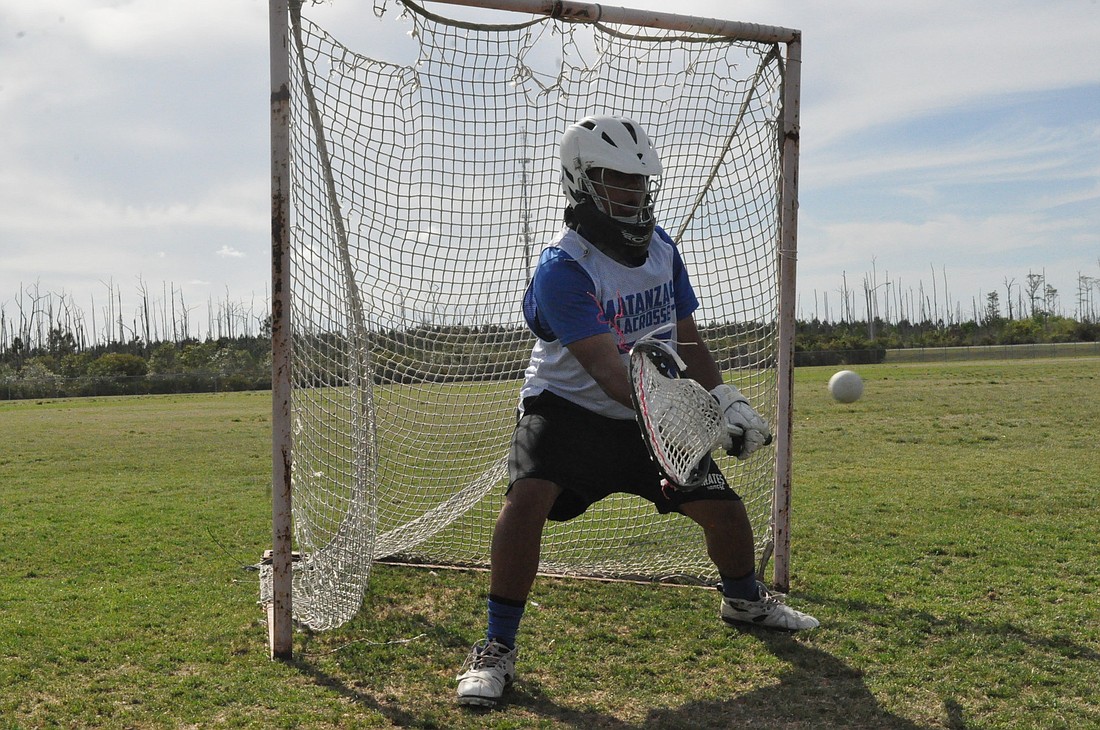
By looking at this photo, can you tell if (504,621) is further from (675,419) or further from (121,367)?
(121,367)

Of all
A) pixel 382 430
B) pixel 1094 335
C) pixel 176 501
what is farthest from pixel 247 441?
pixel 1094 335

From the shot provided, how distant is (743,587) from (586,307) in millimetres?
1433

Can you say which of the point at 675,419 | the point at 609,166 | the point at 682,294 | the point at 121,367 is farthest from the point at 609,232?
the point at 121,367

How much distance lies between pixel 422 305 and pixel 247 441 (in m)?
9.45

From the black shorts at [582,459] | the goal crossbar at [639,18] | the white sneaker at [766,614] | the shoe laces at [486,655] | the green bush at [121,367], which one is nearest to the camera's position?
the shoe laces at [486,655]

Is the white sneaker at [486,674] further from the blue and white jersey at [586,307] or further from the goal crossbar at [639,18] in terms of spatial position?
the goal crossbar at [639,18]

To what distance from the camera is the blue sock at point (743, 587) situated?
13.2 feet

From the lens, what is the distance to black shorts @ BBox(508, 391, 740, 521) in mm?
3594

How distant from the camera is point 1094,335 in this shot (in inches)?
2544

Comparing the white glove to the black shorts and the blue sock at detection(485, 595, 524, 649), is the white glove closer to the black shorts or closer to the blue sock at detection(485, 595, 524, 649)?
the black shorts

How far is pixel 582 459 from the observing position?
361cm

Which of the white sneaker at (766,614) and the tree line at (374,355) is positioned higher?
the tree line at (374,355)

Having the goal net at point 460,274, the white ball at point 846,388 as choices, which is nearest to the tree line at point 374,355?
the goal net at point 460,274

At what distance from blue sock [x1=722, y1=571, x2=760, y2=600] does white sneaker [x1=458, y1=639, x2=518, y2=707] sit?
3.43 feet
